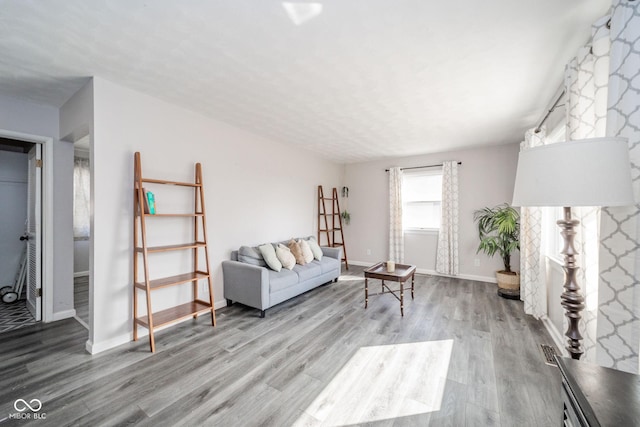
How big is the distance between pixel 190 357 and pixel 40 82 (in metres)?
2.86

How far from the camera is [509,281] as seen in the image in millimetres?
3869

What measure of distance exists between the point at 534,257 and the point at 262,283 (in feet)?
10.8

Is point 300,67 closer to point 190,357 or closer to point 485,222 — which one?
point 190,357

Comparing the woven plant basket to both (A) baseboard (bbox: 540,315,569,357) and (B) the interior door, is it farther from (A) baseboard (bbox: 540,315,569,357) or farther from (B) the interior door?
(B) the interior door

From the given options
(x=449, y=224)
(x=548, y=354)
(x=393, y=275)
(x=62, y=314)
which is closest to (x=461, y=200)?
(x=449, y=224)

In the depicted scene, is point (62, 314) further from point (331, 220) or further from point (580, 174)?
point (580, 174)

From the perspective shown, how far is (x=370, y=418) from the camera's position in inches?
63.4

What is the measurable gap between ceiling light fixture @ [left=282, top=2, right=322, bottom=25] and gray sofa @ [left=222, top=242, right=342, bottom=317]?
2.45m

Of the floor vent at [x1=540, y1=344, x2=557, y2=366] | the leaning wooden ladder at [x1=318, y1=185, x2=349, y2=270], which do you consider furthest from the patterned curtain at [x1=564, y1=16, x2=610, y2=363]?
the leaning wooden ladder at [x1=318, y1=185, x2=349, y2=270]

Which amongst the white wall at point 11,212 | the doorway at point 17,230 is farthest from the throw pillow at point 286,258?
the white wall at point 11,212

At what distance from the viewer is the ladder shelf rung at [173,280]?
2.53 metres

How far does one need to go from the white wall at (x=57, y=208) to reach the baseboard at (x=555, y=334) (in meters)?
5.25

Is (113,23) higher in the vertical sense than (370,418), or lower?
higher

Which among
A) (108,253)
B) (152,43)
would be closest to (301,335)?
(108,253)
